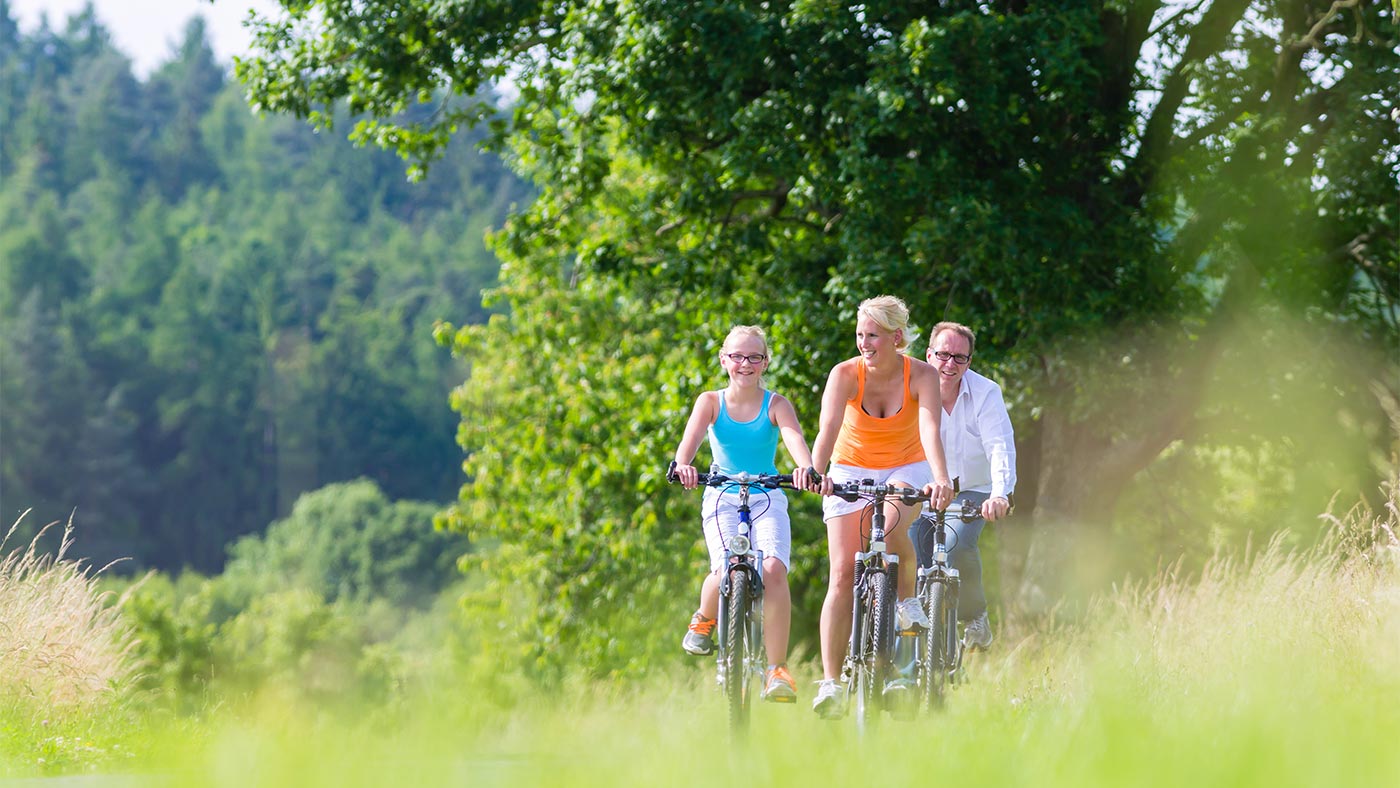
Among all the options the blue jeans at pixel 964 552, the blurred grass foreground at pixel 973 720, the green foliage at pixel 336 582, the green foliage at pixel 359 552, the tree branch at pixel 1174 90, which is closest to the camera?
the blurred grass foreground at pixel 973 720

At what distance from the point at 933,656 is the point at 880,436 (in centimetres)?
102

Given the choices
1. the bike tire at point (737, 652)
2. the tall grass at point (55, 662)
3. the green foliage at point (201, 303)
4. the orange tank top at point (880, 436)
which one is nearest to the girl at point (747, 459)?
the bike tire at point (737, 652)

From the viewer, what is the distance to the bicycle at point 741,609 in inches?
269

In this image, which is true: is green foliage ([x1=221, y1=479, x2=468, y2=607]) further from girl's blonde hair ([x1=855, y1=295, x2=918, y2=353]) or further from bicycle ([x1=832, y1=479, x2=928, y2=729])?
girl's blonde hair ([x1=855, y1=295, x2=918, y2=353])

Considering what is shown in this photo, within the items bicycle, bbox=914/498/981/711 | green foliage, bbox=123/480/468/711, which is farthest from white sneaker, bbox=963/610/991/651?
green foliage, bbox=123/480/468/711

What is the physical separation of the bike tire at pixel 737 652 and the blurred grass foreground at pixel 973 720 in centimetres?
15

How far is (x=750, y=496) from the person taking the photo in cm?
732

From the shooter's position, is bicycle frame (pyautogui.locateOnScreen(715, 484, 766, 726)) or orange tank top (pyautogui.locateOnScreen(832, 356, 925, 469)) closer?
bicycle frame (pyautogui.locateOnScreen(715, 484, 766, 726))

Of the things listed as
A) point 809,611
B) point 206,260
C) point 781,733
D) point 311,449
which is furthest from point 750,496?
point 206,260

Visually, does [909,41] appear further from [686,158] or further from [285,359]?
[285,359]

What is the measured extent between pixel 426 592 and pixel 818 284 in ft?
251

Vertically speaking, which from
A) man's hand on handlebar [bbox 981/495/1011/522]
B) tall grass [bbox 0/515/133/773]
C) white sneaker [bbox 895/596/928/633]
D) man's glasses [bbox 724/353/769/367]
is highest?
man's glasses [bbox 724/353/769/367]

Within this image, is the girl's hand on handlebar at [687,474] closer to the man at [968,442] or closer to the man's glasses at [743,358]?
the man's glasses at [743,358]

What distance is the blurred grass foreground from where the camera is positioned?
14.3 feet
